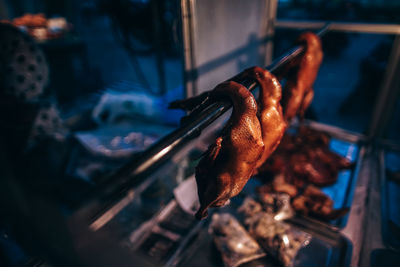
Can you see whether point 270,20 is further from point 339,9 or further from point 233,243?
point 339,9

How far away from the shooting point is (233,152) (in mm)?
901

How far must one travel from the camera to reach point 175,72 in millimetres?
7336

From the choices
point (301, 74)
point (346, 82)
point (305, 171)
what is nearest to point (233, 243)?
point (305, 171)

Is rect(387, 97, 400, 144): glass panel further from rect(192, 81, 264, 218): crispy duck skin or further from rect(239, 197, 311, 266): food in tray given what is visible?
rect(192, 81, 264, 218): crispy duck skin

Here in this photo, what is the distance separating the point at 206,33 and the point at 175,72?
5.75 m

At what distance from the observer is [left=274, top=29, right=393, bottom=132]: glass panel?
428 centimetres

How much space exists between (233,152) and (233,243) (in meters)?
0.73

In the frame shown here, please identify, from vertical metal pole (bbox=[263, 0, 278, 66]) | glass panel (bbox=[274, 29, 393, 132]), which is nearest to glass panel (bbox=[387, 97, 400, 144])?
glass panel (bbox=[274, 29, 393, 132])

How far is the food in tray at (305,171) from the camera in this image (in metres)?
1.68

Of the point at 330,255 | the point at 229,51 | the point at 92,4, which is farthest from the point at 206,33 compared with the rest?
the point at 92,4

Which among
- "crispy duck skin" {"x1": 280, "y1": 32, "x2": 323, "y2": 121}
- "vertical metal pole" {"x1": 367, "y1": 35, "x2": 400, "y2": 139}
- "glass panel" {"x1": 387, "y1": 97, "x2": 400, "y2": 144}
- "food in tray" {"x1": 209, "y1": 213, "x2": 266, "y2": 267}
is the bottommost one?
"glass panel" {"x1": 387, "y1": 97, "x2": 400, "y2": 144}

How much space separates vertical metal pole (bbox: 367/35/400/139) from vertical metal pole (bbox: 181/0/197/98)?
191 centimetres

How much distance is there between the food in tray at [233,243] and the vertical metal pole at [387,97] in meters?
1.98

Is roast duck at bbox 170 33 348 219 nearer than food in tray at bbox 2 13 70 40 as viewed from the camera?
Yes
